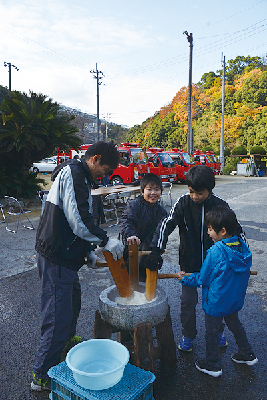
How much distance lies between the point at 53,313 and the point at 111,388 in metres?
0.78

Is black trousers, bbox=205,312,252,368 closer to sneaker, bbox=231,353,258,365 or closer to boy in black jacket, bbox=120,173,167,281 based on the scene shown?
sneaker, bbox=231,353,258,365

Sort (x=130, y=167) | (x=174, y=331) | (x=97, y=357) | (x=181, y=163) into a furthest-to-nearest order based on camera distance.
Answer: (x=181, y=163) → (x=130, y=167) → (x=174, y=331) → (x=97, y=357)

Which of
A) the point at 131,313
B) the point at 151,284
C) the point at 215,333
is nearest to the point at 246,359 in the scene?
the point at 215,333

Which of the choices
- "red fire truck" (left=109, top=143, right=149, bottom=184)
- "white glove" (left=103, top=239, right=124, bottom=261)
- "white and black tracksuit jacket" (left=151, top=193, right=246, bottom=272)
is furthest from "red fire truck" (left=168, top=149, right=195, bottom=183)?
"white glove" (left=103, top=239, right=124, bottom=261)

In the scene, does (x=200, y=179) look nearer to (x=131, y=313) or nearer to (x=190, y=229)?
(x=190, y=229)

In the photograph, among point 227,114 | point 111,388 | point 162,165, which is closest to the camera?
point 111,388

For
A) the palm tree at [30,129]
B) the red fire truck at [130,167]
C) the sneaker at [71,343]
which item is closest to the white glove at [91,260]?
the sneaker at [71,343]

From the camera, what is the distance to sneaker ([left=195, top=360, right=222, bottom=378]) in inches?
96.6

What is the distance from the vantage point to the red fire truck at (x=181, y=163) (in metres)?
18.5

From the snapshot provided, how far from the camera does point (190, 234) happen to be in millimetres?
2785

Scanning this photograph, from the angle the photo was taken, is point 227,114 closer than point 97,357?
No

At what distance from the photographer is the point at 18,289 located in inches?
165

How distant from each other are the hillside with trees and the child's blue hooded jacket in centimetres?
2922

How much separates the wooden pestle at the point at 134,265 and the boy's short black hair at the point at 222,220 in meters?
0.63
